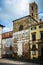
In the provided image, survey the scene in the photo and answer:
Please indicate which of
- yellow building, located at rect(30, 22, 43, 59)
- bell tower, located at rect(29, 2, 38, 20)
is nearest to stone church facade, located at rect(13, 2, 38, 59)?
yellow building, located at rect(30, 22, 43, 59)

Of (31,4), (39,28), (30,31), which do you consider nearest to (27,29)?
(30,31)

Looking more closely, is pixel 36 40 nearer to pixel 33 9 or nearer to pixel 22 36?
pixel 22 36

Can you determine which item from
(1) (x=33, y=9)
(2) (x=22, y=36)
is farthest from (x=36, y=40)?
(1) (x=33, y=9)

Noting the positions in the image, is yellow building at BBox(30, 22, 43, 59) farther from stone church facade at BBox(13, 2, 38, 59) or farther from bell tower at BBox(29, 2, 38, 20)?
bell tower at BBox(29, 2, 38, 20)

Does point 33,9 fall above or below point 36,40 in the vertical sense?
above

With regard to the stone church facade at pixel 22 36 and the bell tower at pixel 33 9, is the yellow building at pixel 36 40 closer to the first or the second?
the stone church facade at pixel 22 36

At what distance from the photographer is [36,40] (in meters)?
20.1

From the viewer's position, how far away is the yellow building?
1956 centimetres

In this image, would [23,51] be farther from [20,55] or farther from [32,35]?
[32,35]

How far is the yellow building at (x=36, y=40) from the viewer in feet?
64.2

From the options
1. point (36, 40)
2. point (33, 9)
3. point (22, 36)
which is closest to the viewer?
point (36, 40)

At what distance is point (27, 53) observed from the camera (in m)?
20.9

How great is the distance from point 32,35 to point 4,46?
6.44 metres

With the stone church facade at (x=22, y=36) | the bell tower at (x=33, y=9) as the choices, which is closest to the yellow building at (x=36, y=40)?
the stone church facade at (x=22, y=36)
